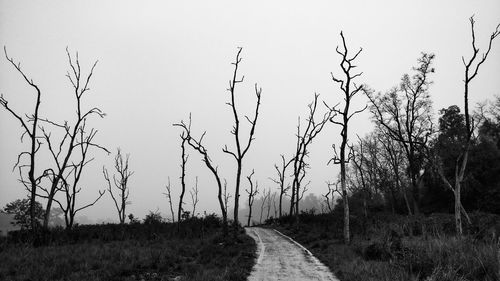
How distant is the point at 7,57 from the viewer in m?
15.1

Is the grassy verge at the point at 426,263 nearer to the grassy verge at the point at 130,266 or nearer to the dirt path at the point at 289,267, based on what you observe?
the dirt path at the point at 289,267

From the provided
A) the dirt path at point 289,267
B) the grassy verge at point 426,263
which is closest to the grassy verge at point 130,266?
the dirt path at point 289,267

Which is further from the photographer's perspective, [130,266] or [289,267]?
[289,267]

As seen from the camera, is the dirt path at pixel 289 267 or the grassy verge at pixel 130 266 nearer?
the grassy verge at pixel 130 266

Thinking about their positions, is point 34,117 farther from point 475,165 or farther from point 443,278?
point 475,165

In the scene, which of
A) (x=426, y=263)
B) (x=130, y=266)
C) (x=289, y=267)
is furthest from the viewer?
(x=289, y=267)

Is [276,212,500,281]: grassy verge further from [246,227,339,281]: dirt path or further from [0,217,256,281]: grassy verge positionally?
[0,217,256,281]: grassy verge

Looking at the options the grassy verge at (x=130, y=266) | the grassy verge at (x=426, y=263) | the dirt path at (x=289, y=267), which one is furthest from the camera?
the dirt path at (x=289, y=267)

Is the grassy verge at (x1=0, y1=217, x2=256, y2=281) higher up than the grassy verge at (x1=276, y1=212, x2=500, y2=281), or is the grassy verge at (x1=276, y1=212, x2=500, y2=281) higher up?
the grassy verge at (x1=276, y1=212, x2=500, y2=281)

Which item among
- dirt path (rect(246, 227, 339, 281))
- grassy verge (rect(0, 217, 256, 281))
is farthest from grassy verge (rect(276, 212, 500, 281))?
grassy verge (rect(0, 217, 256, 281))

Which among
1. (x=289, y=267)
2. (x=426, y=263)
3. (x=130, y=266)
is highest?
(x=426, y=263)

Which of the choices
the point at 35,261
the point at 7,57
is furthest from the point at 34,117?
the point at 35,261

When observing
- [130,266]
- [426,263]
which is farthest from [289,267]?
[130,266]

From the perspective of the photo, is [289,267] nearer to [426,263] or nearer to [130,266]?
[426,263]
